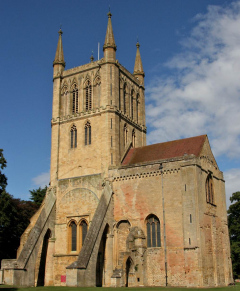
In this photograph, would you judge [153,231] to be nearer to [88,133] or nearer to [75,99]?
[88,133]

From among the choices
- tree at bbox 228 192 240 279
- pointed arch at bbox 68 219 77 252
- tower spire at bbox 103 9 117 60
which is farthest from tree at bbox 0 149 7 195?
tree at bbox 228 192 240 279

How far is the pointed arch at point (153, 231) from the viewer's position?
3444cm

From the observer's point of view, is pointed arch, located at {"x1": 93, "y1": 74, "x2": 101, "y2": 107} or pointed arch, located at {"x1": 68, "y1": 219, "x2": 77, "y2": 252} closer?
pointed arch, located at {"x1": 68, "y1": 219, "x2": 77, "y2": 252}

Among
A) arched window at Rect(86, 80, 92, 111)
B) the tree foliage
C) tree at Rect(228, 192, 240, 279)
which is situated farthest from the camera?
tree at Rect(228, 192, 240, 279)

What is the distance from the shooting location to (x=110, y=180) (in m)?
38.1

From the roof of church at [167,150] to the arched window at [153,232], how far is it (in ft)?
19.5

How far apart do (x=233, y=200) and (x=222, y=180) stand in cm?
1560

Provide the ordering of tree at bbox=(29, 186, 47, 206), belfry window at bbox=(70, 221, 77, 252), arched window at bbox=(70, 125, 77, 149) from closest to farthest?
1. belfry window at bbox=(70, 221, 77, 252)
2. arched window at bbox=(70, 125, 77, 149)
3. tree at bbox=(29, 186, 47, 206)

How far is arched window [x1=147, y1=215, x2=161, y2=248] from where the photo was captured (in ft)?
113

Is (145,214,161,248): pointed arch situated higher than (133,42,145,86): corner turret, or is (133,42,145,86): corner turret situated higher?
(133,42,145,86): corner turret

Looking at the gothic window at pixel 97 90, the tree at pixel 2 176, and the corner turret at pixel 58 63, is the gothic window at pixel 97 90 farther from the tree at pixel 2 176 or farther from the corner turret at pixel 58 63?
the tree at pixel 2 176

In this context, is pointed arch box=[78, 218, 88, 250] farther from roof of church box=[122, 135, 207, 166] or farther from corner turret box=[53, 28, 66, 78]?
corner turret box=[53, 28, 66, 78]

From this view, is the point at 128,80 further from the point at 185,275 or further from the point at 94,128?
the point at 185,275

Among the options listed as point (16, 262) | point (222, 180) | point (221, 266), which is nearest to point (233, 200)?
point (222, 180)
